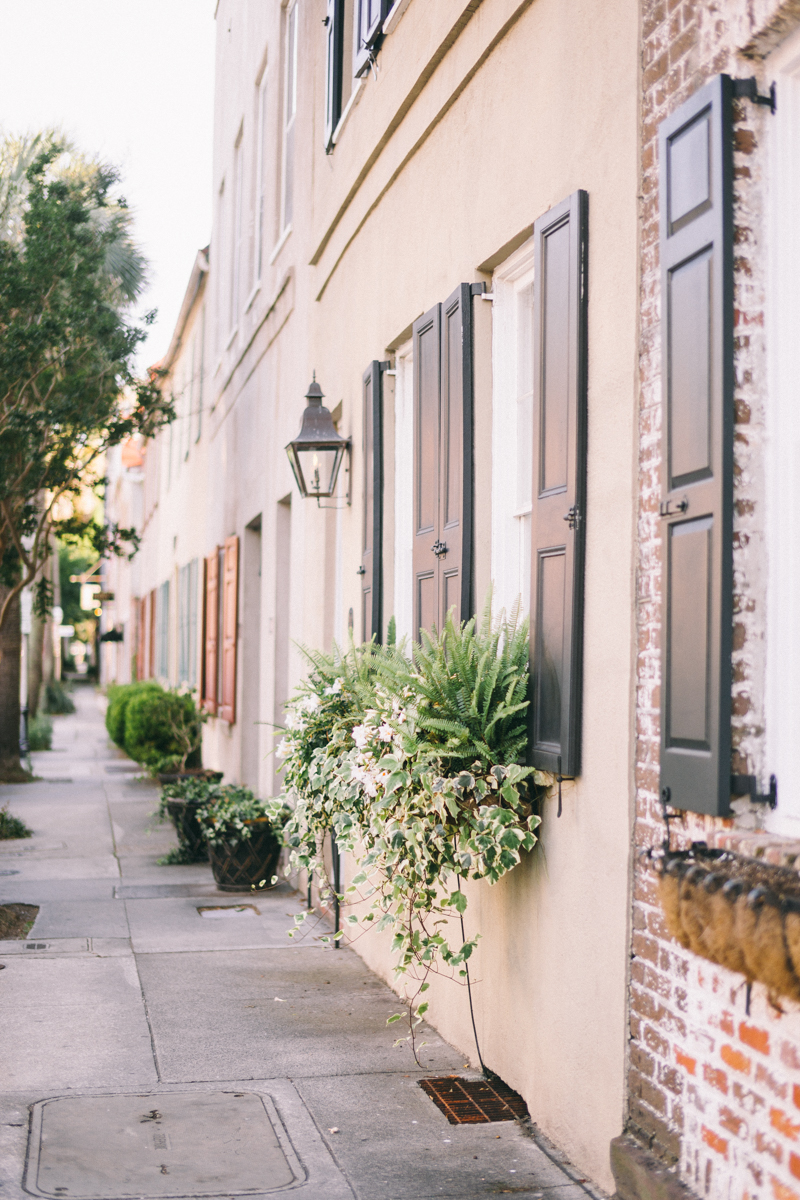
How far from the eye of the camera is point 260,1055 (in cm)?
514

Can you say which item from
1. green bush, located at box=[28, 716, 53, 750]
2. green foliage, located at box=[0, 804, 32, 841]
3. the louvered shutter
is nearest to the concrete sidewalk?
green foliage, located at box=[0, 804, 32, 841]

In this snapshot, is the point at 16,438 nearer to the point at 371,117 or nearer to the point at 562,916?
the point at 371,117

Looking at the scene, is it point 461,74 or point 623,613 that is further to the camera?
point 461,74

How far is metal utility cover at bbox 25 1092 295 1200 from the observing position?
3.76 meters

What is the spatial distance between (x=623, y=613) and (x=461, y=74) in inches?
114

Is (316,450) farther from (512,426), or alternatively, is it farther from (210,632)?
(210,632)

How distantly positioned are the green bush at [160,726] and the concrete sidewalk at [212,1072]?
776cm

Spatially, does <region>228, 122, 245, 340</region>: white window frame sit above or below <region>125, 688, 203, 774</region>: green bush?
above

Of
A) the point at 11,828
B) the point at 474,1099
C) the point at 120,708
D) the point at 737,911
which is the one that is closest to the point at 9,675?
the point at 120,708

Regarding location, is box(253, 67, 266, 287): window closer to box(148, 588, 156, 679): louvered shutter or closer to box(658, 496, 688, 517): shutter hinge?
box(658, 496, 688, 517): shutter hinge

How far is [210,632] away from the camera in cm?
1452

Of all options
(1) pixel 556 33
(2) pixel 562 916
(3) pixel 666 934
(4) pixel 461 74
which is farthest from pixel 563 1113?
(4) pixel 461 74

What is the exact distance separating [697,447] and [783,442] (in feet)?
0.70

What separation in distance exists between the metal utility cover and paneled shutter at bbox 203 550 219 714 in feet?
32.2
